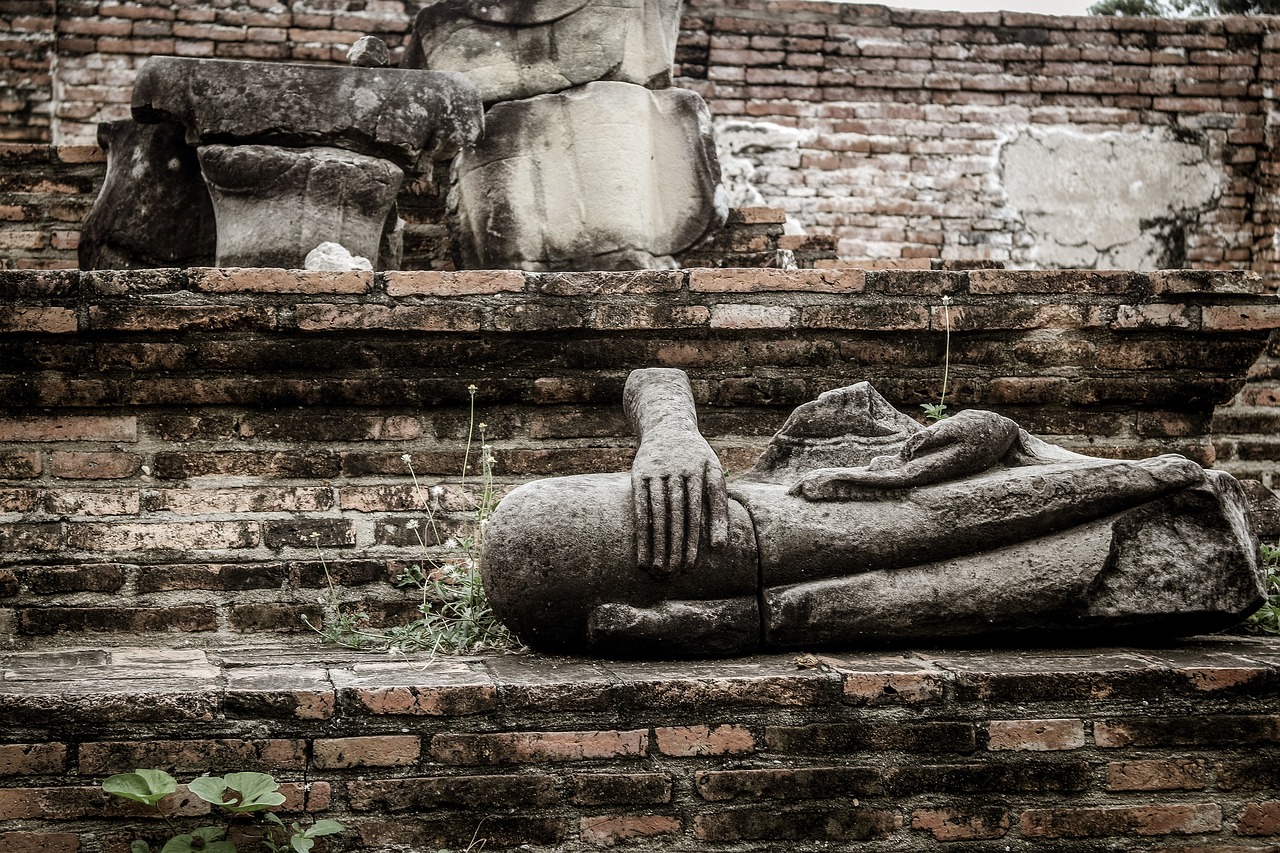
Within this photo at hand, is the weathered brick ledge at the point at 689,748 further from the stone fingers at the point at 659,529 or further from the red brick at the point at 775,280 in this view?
the red brick at the point at 775,280

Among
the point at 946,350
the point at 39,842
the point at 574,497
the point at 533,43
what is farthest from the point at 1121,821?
the point at 533,43

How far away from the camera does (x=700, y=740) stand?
6.97ft

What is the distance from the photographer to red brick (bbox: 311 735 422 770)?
6.63ft

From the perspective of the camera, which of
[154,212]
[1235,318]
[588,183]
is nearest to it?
[1235,318]

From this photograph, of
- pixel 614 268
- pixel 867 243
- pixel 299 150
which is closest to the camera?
pixel 299 150

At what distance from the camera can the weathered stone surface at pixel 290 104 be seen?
11.9 feet

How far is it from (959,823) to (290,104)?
106 inches

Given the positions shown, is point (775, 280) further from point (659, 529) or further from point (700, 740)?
point (700, 740)

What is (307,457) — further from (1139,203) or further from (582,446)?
(1139,203)

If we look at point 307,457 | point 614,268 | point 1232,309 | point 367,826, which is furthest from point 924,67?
point 367,826

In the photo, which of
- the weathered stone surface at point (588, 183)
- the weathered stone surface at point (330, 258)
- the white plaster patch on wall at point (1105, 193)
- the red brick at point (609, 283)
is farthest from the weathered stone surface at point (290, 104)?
the white plaster patch on wall at point (1105, 193)

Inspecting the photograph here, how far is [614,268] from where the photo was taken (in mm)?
4316

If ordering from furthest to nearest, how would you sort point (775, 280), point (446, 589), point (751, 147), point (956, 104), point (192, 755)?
1. point (956, 104)
2. point (751, 147)
3. point (775, 280)
4. point (446, 589)
5. point (192, 755)

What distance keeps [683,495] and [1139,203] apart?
6.00m
